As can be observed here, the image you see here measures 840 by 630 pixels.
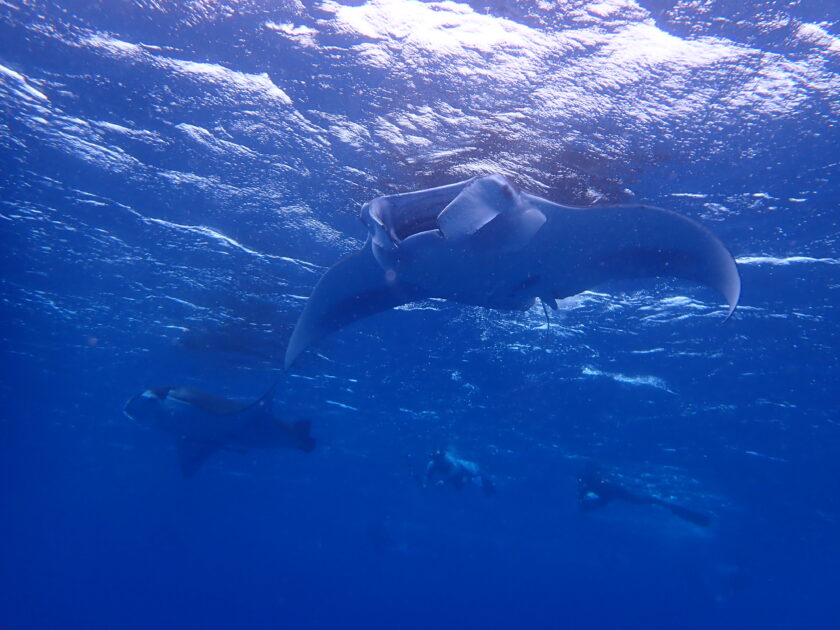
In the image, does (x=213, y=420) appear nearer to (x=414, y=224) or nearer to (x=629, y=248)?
(x=414, y=224)

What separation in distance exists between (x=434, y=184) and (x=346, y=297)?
313cm

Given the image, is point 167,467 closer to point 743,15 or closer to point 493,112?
point 493,112

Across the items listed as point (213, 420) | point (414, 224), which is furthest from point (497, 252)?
point (213, 420)

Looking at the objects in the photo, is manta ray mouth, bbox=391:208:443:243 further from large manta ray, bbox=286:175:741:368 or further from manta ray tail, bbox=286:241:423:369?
manta ray tail, bbox=286:241:423:369

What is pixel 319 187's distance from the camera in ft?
31.3

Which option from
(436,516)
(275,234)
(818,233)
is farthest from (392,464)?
(818,233)

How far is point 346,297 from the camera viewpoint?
6.95 meters

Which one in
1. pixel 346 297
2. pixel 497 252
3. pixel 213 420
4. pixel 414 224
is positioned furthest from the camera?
pixel 213 420

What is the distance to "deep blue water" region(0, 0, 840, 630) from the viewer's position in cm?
666

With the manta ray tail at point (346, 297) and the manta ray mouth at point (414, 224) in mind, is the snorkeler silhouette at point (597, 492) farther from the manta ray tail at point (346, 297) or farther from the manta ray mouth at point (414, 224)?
the manta ray mouth at point (414, 224)

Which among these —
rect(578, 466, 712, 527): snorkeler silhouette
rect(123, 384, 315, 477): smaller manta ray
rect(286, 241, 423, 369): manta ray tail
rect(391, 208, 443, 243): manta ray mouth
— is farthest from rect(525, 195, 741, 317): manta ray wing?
rect(578, 466, 712, 527): snorkeler silhouette

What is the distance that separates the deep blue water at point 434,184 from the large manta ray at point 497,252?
7.90 feet

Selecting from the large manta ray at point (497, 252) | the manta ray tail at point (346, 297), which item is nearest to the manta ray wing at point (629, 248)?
the large manta ray at point (497, 252)

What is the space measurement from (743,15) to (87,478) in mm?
A: 49687
